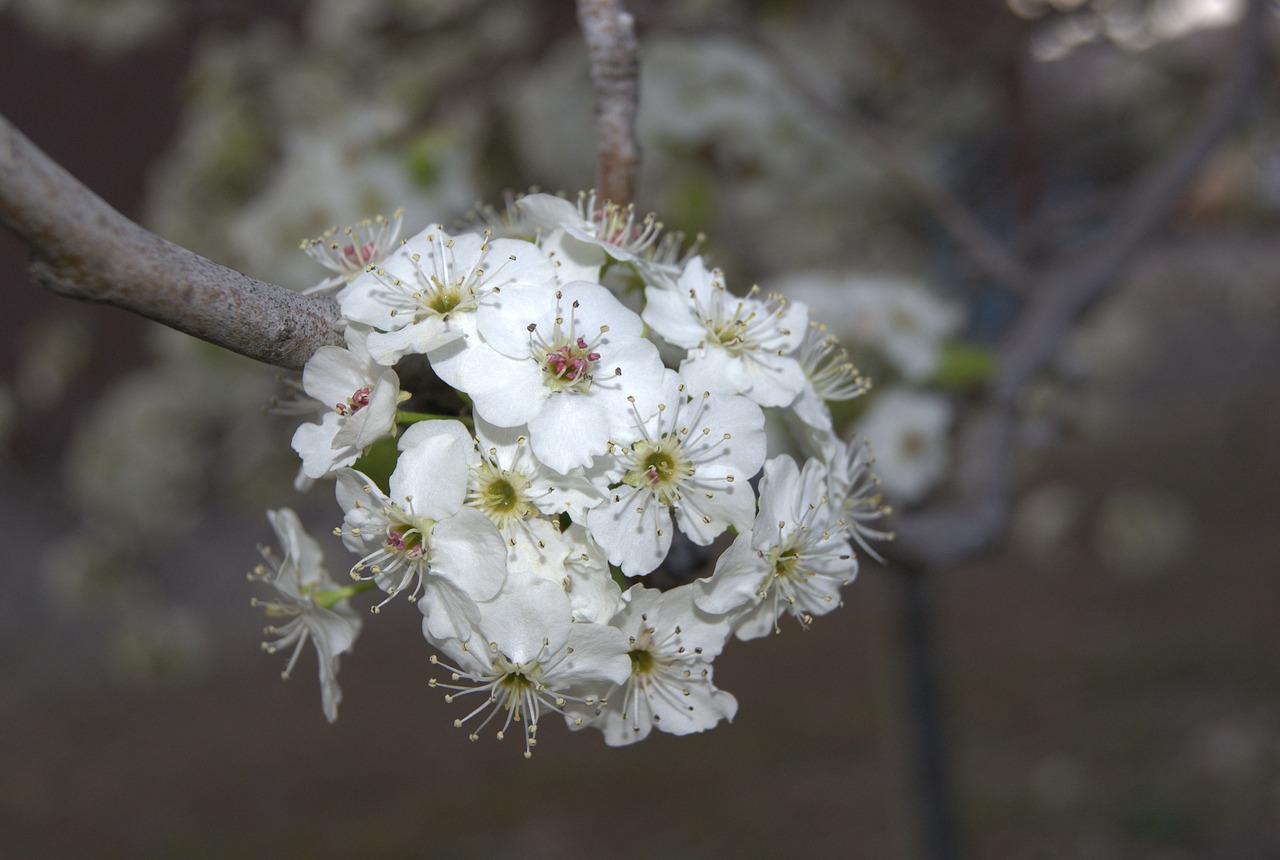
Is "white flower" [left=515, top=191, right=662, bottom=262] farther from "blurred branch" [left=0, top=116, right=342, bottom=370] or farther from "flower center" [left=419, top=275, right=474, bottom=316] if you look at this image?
"blurred branch" [left=0, top=116, right=342, bottom=370]

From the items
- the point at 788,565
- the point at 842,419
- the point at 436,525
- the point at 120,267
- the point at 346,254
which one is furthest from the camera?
the point at 842,419

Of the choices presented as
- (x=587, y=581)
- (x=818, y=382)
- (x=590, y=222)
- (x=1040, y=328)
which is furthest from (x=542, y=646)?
(x=1040, y=328)

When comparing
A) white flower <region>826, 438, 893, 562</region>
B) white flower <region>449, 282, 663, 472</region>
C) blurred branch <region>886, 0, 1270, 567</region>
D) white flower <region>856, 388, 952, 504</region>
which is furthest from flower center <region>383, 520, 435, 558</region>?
white flower <region>856, 388, 952, 504</region>

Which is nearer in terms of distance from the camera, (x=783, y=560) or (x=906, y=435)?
(x=783, y=560)

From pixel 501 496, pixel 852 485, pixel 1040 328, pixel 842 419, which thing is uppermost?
pixel 1040 328

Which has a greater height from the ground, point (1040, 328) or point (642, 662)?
point (1040, 328)

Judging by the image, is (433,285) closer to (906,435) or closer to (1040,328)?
(906,435)
